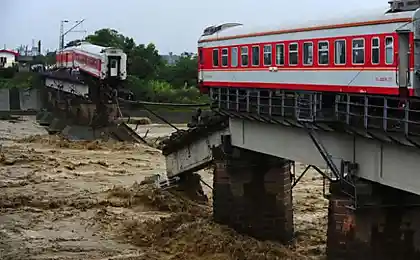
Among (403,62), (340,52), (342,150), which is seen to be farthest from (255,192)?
(403,62)

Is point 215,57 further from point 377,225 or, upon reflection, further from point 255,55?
point 377,225

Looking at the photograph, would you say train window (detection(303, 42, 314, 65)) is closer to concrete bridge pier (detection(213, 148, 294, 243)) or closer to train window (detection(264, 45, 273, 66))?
train window (detection(264, 45, 273, 66))

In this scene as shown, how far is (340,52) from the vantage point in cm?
2067

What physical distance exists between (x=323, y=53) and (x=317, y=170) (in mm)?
4523

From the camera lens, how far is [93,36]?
375 feet

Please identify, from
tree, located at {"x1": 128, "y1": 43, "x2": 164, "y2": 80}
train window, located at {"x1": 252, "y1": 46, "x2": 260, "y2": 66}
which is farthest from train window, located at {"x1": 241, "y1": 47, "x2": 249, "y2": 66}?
tree, located at {"x1": 128, "y1": 43, "x2": 164, "y2": 80}

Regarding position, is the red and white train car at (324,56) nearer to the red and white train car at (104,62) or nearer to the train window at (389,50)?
the train window at (389,50)

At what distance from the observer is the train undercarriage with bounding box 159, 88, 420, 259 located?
1938cm

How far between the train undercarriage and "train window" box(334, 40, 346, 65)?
3.11 feet

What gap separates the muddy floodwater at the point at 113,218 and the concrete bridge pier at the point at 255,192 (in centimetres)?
69

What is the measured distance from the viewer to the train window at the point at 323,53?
70.1ft

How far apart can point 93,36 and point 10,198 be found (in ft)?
262

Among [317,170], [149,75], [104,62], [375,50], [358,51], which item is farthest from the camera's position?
[149,75]

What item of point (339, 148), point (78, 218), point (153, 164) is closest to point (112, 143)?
point (153, 164)
